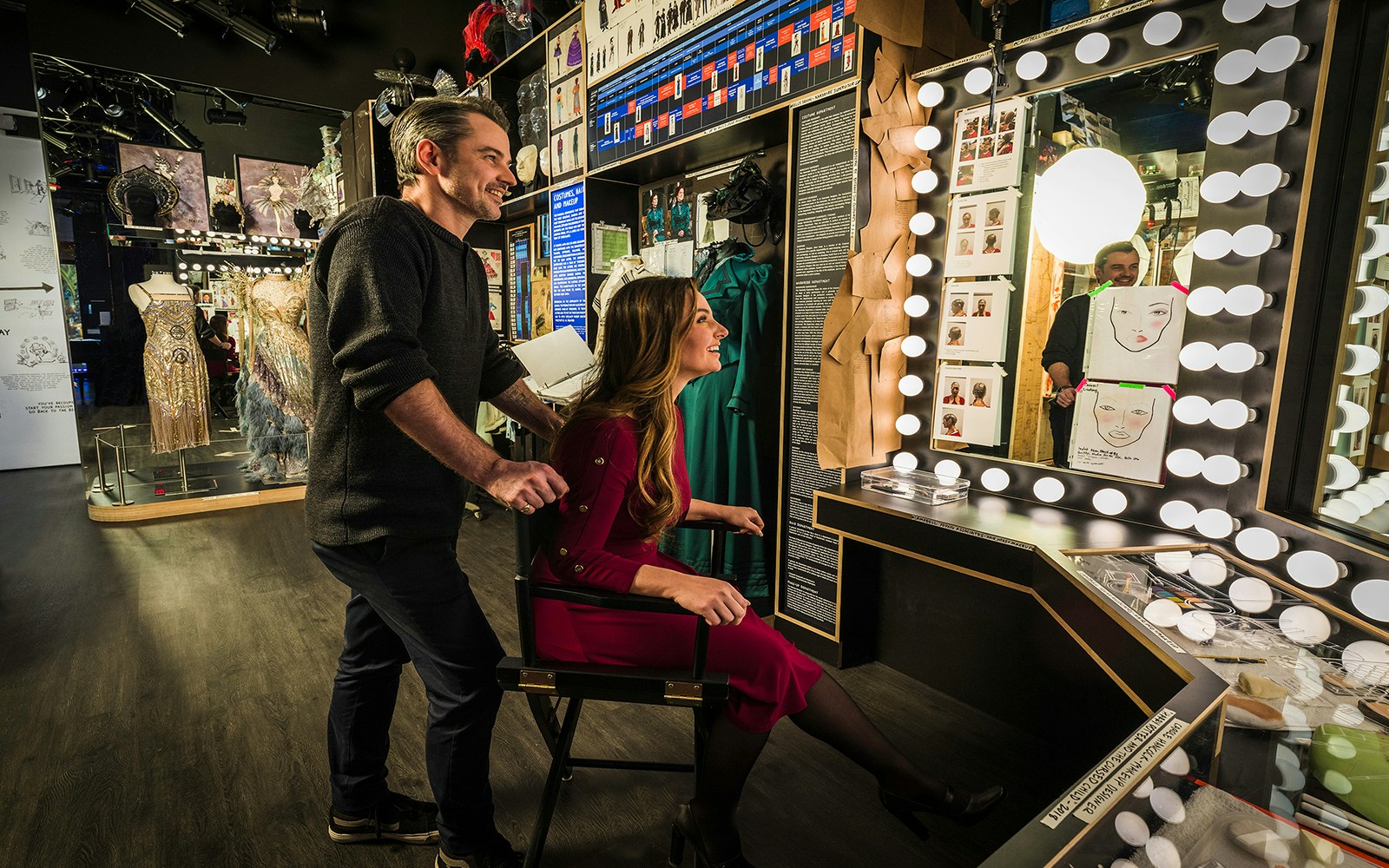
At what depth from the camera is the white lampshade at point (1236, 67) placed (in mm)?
1572

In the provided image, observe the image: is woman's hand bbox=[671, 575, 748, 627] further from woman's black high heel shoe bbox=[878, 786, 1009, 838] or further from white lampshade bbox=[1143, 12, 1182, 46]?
white lampshade bbox=[1143, 12, 1182, 46]

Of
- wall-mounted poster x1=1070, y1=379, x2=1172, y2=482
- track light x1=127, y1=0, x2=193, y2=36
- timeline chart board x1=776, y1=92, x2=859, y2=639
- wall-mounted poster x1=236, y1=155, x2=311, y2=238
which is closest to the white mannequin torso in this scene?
wall-mounted poster x1=236, y1=155, x2=311, y2=238

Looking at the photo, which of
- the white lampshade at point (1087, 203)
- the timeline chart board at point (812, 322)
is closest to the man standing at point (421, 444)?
the timeline chart board at point (812, 322)

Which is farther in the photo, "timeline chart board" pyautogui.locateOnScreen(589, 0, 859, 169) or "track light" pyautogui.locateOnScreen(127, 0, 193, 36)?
"track light" pyautogui.locateOnScreen(127, 0, 193, 36)

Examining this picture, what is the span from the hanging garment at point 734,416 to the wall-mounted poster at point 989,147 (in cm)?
86

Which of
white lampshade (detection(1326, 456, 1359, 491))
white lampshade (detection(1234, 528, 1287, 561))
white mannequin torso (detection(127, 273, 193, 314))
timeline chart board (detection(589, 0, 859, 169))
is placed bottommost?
white lampshade (detection(1234, 528, 1287, 561))

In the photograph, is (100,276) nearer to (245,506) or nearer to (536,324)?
(245,506)

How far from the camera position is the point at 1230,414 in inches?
65.6

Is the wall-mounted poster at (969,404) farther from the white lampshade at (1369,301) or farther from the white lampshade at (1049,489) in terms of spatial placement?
the white lampshade at (1369,301)

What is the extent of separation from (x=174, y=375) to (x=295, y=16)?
2568 mm

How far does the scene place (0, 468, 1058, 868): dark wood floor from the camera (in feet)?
5.55

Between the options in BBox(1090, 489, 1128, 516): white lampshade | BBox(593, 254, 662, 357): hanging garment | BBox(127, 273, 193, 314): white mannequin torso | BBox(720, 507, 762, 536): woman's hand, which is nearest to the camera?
BBox(720, 507, 762, 536): woman's hand

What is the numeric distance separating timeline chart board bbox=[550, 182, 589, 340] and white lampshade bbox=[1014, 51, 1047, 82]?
2.19m

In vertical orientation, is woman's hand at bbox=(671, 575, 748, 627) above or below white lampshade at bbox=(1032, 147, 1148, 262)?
below
